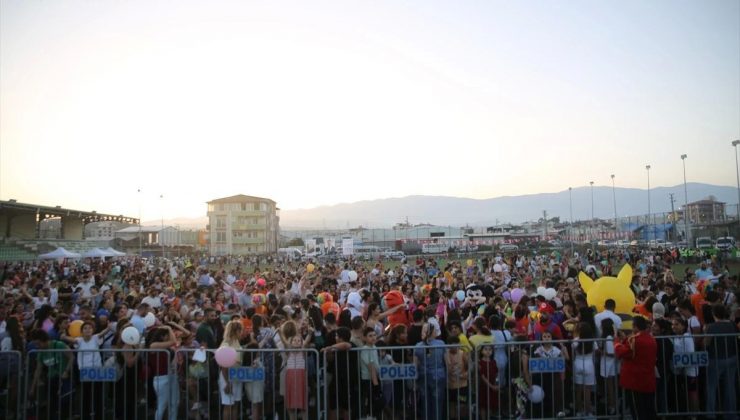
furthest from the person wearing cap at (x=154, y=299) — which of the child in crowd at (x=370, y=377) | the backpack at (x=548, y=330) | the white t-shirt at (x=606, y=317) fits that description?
the white t-shirt at (x=606, y=317)

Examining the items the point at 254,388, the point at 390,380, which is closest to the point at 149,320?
the point at 254,388

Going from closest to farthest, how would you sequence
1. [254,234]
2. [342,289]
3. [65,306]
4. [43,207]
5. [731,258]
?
[65,306] → [342,289] → [731,258] → [43,207] → [254,234]

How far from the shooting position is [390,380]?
6.86m

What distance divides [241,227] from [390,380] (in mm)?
79585

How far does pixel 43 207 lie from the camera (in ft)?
165

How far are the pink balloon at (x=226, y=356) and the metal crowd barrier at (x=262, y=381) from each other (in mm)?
248

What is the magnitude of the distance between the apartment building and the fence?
76.6m

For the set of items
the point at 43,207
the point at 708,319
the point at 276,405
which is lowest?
the point at 276,405

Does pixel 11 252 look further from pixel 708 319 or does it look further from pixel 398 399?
pixel 708 319

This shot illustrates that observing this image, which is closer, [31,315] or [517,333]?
[517,333]

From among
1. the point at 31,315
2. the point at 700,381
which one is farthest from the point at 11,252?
the point at 700,381

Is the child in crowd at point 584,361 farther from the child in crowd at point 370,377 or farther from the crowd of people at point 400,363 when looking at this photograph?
the child in crowd at point 370,377

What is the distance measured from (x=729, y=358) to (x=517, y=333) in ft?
10.1

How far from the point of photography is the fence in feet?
21.7
